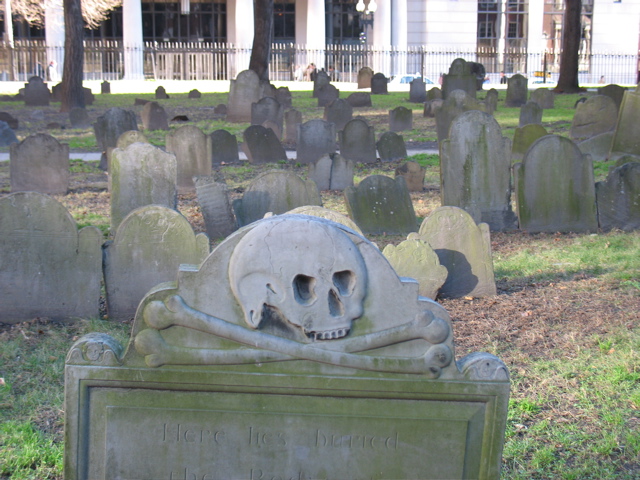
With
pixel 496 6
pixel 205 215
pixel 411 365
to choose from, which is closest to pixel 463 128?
pixel 205 215

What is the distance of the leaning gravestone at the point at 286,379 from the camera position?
2.62 meters

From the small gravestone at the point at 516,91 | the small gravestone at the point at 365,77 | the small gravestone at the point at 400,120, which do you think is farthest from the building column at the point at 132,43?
the small gravestone at the point at 400,120

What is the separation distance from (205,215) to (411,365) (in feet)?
17.8

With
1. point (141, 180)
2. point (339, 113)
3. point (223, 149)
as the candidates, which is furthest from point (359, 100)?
point (141, 180)

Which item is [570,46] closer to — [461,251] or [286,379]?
[461,251]

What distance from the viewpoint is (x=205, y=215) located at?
26.0ft

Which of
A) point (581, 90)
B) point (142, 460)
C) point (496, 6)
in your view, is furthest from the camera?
point (496, 6)

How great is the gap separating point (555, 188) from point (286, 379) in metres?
6.40

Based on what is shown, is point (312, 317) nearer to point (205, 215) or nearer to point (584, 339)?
point (584, 339)

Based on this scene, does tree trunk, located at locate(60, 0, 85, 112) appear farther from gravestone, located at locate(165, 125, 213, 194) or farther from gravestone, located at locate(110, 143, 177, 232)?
gravestone, located at locate(110, 143, 177, 232)

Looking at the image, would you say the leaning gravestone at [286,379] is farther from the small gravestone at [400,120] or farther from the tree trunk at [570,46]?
the tree trunk at [570,46]

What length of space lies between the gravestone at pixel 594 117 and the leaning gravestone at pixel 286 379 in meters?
13.1

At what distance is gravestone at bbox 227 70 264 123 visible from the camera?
19289mm

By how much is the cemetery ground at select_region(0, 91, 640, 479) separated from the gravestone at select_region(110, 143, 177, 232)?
0.64 m
